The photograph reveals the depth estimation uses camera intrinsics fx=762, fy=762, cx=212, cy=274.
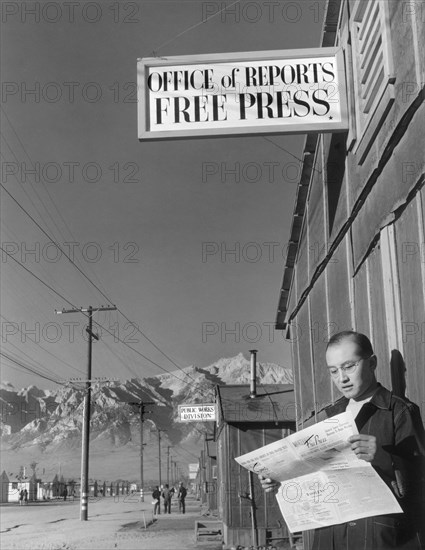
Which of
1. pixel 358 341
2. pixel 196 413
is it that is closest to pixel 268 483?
pixel 358 341

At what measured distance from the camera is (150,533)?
2572 centimetres

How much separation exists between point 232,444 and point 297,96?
54.1 feet

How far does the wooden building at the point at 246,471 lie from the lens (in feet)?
68.0

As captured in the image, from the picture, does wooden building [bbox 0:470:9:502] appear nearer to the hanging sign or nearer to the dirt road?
the dirt road

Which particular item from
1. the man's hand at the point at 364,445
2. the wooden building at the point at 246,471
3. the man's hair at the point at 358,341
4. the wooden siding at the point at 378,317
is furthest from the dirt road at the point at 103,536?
the man's hand at the point at 364,445

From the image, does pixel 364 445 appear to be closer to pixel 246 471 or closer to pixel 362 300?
pixel 362 300

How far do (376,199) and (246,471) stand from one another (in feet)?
A: 54.4

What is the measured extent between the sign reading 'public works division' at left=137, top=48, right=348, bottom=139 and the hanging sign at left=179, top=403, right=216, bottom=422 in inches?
711

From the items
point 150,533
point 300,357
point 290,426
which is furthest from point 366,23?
point 150,533

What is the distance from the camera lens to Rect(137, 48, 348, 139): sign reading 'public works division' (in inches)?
251

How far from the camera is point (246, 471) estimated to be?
21.5m

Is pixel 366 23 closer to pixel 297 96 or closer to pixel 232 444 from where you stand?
pixel 297 96

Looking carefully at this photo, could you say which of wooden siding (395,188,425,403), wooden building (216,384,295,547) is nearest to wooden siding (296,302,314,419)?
wooden siding (395,188,425,403)

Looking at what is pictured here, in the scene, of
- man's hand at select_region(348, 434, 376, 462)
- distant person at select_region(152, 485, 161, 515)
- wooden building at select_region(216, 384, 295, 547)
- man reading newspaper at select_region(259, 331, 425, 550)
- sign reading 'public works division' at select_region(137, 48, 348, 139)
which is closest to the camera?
man's hand at select_region(348, 434, 376, 462)
